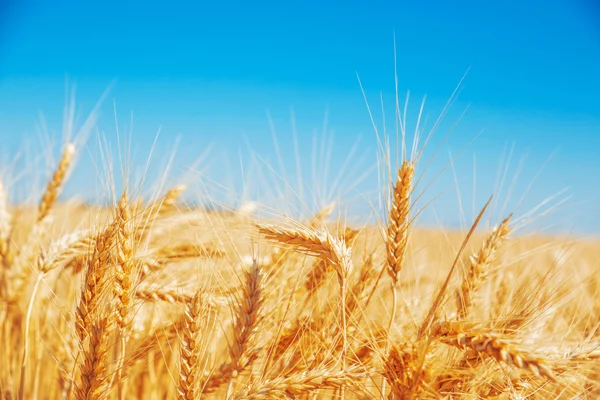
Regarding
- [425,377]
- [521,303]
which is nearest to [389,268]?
[425,377]

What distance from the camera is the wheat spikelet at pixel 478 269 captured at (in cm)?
169

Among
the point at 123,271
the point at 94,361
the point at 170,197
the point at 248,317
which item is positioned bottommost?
the point at 94,361

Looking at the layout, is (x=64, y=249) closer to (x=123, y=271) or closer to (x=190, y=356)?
(x=123, y=271)

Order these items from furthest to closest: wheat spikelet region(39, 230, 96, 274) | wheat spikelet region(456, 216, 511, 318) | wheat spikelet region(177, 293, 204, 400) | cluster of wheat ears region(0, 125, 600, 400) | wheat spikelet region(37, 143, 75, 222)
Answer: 1. wheat spikelet region(37, 143, 75, 222)
2. wheat spikelet region(39, 230, 96, 274)
3. wheat spikelet region(456, 216, 511, 318)
4. wheat spikelet region(177, 293, 204, 400)
5. cluster of wheat ears region(0, 125, 600, 400)

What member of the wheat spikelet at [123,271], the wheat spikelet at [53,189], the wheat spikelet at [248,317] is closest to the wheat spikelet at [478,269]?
the wheat spikelet at [248,317]

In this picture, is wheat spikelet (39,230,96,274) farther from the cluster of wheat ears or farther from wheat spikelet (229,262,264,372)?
wheat spikelet (229,262,264,372)

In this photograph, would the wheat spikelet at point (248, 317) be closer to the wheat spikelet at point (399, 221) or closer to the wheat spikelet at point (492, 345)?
the wheat spikelet at point (399, 221)

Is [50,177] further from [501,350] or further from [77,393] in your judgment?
[501,350]

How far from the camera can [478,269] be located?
1707 millimetres

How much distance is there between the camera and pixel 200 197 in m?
1.89

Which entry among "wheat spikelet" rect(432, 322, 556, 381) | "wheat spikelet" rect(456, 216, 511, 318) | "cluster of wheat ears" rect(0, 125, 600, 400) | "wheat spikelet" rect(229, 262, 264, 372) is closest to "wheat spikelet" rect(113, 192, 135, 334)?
"cluster of wheat ears" rect(0, 125, 600, 400)

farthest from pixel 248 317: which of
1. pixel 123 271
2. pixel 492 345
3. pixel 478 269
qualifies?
pixel 478 269

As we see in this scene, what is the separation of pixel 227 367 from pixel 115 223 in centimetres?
64

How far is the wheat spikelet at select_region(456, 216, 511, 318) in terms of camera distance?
1.69 metres
